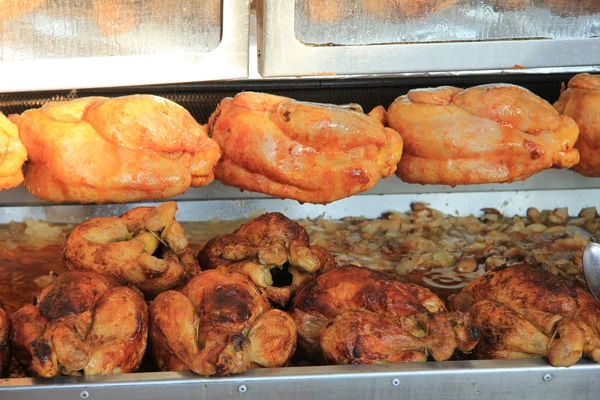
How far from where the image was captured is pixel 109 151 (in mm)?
2234

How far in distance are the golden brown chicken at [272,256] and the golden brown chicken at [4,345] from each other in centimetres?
68

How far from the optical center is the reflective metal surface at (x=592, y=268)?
2287mm

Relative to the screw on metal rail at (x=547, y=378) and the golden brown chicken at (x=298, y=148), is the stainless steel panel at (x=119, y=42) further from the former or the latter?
the screw on metal rail at (x=547, y=378)

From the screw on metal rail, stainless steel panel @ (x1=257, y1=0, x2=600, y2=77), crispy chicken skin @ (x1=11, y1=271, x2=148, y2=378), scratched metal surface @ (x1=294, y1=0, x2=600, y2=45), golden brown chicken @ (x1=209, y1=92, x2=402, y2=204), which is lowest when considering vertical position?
the screw on metal rail

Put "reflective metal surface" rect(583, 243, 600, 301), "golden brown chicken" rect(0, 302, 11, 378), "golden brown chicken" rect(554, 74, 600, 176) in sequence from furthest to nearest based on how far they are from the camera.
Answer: "golden brown chicken" rect(554, 74, 600, 176)
"reflective metal surface" rect(583, 243, 600, 301)
"golden brown chicken" rect(0, 302, 11, 378)

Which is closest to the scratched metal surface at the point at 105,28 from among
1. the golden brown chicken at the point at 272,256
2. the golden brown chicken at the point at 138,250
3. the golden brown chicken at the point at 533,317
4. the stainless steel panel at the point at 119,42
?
the stainless steel panel at the point at 119,42

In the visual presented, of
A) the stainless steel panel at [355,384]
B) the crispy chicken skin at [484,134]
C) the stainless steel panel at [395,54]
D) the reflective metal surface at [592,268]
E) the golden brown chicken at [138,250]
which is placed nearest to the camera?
the stainless steel panel at [355,384]

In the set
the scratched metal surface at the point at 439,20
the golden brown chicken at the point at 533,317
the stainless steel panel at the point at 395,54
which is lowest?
the golden brown chicken at the point at 533,317

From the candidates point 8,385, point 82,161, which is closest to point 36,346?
point 8,385

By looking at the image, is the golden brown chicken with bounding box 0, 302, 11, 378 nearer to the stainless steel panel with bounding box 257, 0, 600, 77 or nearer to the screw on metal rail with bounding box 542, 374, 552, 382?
the stainless steel panel with bounding box 257, 0, 600, 77

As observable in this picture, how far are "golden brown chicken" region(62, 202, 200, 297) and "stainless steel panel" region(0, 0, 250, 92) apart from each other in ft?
1.53

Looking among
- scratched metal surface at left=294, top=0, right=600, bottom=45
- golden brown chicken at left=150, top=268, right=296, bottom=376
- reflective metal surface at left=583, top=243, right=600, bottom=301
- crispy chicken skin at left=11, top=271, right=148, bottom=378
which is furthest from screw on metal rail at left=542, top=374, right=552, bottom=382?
crispy chicken skin at left=11, top=271, right=148, bottom=378

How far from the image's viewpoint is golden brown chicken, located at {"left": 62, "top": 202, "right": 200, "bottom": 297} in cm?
216

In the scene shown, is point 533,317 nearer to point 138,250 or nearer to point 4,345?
point 138,250
